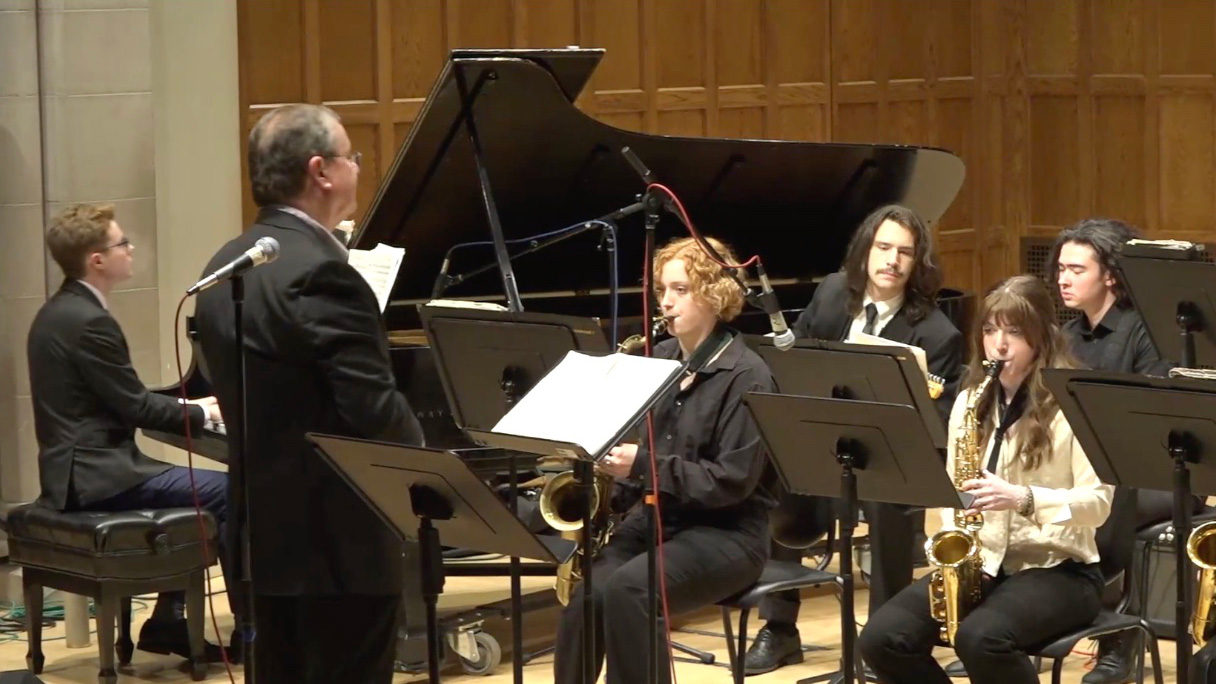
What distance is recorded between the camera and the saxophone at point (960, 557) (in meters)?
4.68

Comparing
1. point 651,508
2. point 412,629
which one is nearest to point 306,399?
point 651,508

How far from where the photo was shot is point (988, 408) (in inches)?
189

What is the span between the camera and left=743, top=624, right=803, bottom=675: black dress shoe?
5.95 metres

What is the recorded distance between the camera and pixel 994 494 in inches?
175

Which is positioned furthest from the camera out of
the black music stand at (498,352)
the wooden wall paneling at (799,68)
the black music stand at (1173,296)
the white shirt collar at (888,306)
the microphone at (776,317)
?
the wooden wall paneling at (799,68)

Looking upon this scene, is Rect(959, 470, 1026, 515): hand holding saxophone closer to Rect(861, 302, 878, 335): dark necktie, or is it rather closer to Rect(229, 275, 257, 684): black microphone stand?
Rect(861, 302, 878, 335): dark necktie

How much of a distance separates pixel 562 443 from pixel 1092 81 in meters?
7.68

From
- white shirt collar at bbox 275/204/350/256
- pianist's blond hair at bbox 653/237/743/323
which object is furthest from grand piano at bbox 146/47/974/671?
white shirt collar at bbox 275/204/350/256

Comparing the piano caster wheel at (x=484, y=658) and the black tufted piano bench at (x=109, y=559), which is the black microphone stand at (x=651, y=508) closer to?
the piano caster wheel at (x=484, y=658)

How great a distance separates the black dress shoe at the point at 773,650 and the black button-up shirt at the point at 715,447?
1054 mm

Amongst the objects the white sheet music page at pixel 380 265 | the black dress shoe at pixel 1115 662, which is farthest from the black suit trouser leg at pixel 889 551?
the white sheet music page at pixel 380 265

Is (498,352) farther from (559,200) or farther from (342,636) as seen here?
(559,200)

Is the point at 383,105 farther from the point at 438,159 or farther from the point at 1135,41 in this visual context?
the point at 1135,41

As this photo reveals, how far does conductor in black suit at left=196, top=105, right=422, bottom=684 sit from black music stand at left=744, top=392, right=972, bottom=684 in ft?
2.91
